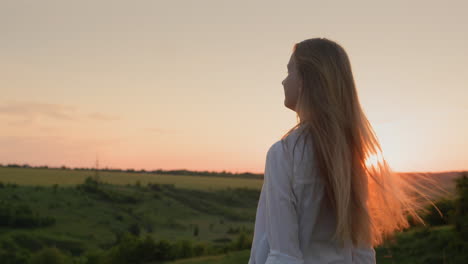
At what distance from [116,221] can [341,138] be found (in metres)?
67.1

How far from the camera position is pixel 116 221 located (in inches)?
2630

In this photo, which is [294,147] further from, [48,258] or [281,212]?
[48,258]

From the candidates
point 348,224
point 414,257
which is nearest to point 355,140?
point 348,224

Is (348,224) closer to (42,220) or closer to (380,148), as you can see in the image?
(380,148)

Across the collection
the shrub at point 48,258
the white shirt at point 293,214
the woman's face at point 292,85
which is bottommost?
the shrub at point 48,258

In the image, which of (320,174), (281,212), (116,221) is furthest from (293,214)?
(116,221)

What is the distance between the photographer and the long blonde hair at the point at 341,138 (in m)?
2.35

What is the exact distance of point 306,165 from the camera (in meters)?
2.33

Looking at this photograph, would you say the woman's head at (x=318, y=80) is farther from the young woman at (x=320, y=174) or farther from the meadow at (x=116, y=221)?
the meadow at (x=116, y=221)

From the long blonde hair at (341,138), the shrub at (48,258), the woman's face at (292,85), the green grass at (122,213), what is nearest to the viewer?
the long blonde hair at (341,138)

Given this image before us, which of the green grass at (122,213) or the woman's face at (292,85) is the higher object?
the woman's face at (292,85)

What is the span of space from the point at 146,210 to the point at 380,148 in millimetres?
75377

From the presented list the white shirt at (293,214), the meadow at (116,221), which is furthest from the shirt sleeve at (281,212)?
the meadow at (116,221)

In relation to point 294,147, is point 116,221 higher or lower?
lower
